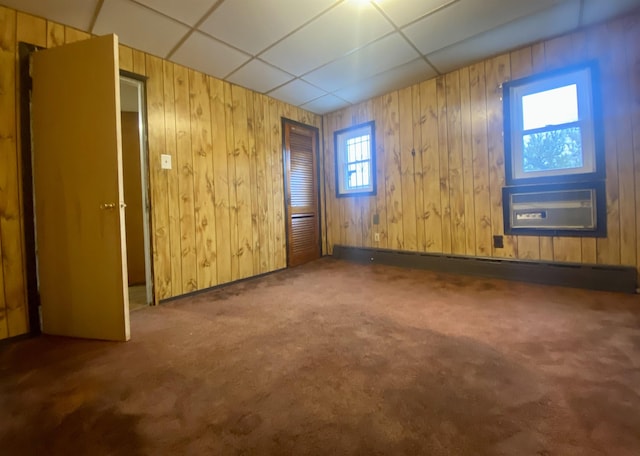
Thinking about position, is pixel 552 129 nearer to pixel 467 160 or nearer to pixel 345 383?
pixel 467 160

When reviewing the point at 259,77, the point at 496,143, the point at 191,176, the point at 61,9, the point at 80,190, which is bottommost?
the point at 80,190

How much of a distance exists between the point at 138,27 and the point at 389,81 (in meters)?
2.67

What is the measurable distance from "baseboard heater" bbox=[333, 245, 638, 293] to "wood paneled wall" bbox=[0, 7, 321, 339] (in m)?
1.69

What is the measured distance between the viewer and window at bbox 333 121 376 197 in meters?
4.20

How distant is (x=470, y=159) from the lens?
10.8 ft

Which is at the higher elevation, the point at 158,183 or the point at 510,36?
the point at 510,36

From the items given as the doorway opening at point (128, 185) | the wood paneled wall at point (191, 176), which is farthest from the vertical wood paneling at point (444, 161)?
the doorway opening at point (128, 185)

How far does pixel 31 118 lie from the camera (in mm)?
2074

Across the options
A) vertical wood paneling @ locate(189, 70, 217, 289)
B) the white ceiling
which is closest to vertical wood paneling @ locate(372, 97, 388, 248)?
the white ceiling

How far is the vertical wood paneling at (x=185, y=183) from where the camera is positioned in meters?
2.92

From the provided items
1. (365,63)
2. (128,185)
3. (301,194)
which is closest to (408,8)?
(365,63)

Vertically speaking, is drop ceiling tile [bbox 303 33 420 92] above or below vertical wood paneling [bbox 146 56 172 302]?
above

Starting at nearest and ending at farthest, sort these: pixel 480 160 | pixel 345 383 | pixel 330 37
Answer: pixel 345 383, pixel 330 37, pixel 480 160

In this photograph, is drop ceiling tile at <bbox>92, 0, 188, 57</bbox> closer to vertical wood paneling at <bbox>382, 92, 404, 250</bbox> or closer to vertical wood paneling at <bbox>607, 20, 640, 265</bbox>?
vertical wood paneling at <bbox>382, 92, 404, 250</bbox>
